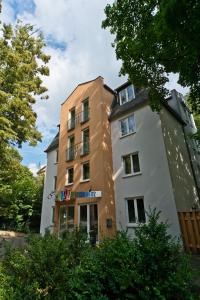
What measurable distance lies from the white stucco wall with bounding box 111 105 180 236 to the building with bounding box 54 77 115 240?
2.40 ft

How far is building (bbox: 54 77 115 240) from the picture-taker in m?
15.1

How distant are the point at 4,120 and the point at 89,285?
44.1ft

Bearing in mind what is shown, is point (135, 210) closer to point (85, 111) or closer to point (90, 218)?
point (90, 218)

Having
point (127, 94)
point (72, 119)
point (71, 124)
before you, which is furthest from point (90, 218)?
point (127, 94)

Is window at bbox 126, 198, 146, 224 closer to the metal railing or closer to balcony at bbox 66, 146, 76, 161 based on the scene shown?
balcony at bbox 66, 146, 76, 161

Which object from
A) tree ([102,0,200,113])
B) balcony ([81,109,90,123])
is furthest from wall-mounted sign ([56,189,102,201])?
tree ([102,0,200,113])

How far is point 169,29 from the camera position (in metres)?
7.83

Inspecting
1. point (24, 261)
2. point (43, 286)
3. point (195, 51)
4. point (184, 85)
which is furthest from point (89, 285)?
point (184, 85)

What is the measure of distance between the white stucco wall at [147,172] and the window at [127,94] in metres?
2.35

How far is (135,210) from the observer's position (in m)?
14.2

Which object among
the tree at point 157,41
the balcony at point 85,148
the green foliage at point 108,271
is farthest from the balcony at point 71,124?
the green foliage at point 108,271

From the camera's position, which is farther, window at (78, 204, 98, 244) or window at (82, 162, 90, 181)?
window at (82, 162, 90, 181)

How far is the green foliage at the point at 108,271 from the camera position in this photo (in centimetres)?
391

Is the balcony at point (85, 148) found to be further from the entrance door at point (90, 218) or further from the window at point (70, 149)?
the entrance door at point (90, 218)
